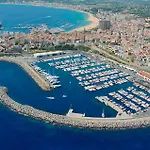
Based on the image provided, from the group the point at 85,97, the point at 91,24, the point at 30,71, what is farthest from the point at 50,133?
the point at 91,24

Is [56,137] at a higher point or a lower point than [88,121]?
lower

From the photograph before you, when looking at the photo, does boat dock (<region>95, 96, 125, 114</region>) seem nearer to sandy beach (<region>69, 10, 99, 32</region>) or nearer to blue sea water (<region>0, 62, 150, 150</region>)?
blue sea water (<region>0, 62, 150, 150</region>)

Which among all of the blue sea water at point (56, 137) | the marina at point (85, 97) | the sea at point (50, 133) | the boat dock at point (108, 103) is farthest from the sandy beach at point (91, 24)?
the blue sea water at point (56, 137)

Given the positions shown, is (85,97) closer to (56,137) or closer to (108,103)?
(108,103)

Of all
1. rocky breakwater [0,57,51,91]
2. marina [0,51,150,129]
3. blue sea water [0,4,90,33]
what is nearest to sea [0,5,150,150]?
marina [0,51,150,129]

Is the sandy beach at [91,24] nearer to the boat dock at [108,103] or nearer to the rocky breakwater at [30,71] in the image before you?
the rocky breakwater at [30,71]

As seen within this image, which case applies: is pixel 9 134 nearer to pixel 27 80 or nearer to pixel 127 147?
pixel 127 147

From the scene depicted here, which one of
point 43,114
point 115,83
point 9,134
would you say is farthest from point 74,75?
point 9,134
